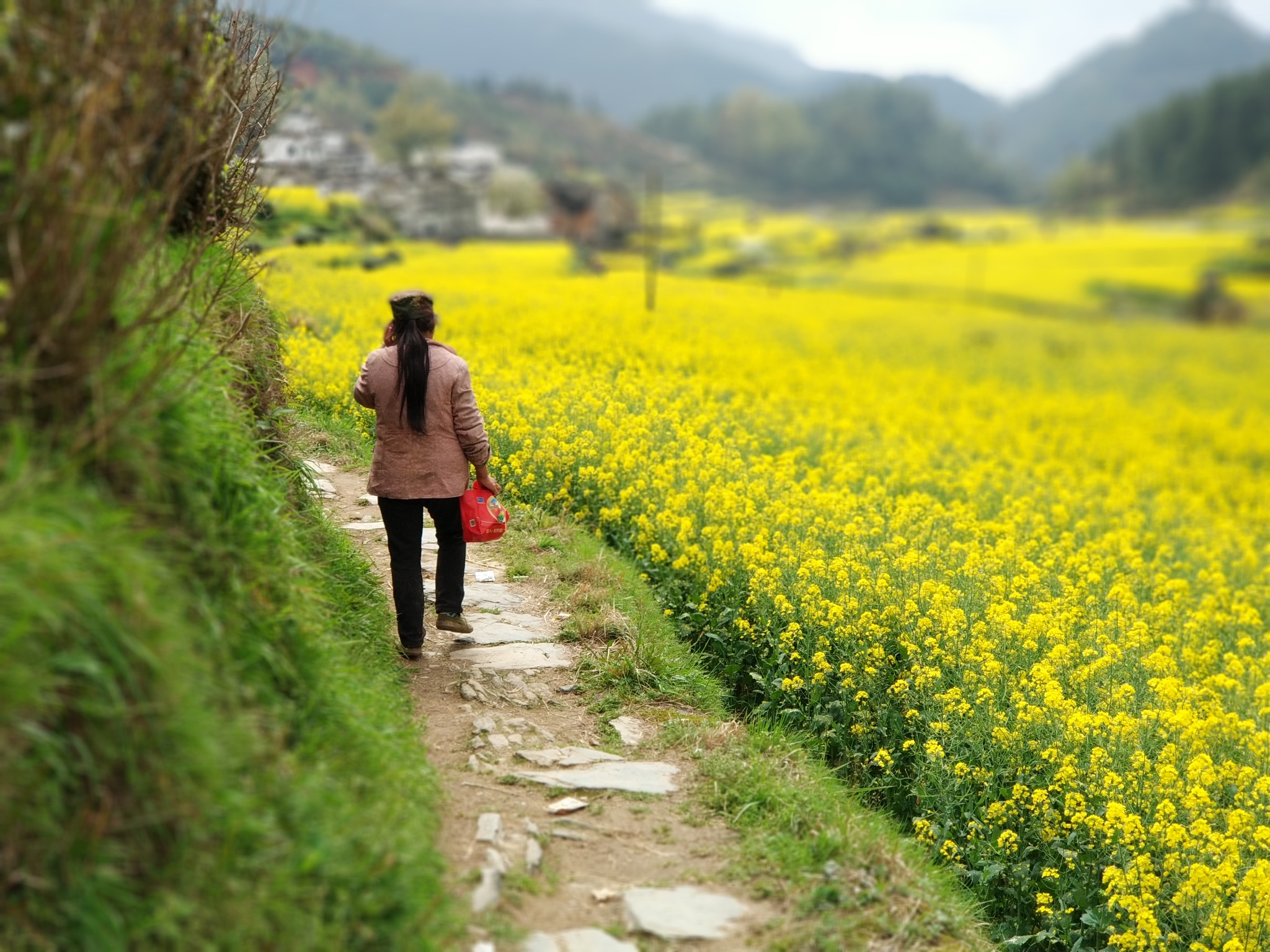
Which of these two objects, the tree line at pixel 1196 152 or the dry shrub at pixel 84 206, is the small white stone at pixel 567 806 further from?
the tree line at pixel 1196 152

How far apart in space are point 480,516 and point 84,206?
9.66ft

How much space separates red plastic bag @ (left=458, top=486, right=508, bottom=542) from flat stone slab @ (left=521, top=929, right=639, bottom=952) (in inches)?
97.9

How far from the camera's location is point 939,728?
6.30 metres

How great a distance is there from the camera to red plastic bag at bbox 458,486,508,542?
19.7 ft

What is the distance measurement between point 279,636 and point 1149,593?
8572mm

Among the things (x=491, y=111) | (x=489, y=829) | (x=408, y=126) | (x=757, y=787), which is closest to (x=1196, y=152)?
(x=491, y=111)

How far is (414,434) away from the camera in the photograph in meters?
5.81

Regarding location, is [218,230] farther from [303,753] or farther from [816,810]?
[816,810]

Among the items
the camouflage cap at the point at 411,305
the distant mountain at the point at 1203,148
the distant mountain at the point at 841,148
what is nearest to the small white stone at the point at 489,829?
the camouflage cap at the point at 411,305

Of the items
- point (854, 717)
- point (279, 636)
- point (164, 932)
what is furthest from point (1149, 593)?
point (164, 932)

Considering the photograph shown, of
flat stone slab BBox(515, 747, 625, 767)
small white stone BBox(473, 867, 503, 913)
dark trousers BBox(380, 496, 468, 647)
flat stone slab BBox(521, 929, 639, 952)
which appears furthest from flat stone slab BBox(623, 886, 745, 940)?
dark trousers BBox(380, 496, 468, 647)

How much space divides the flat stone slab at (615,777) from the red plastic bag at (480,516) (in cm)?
144

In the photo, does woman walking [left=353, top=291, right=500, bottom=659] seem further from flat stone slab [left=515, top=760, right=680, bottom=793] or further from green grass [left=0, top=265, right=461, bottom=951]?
green grass [left=0, top=265, right=461, bottom=951]

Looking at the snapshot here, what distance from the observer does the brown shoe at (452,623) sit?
621 cm
